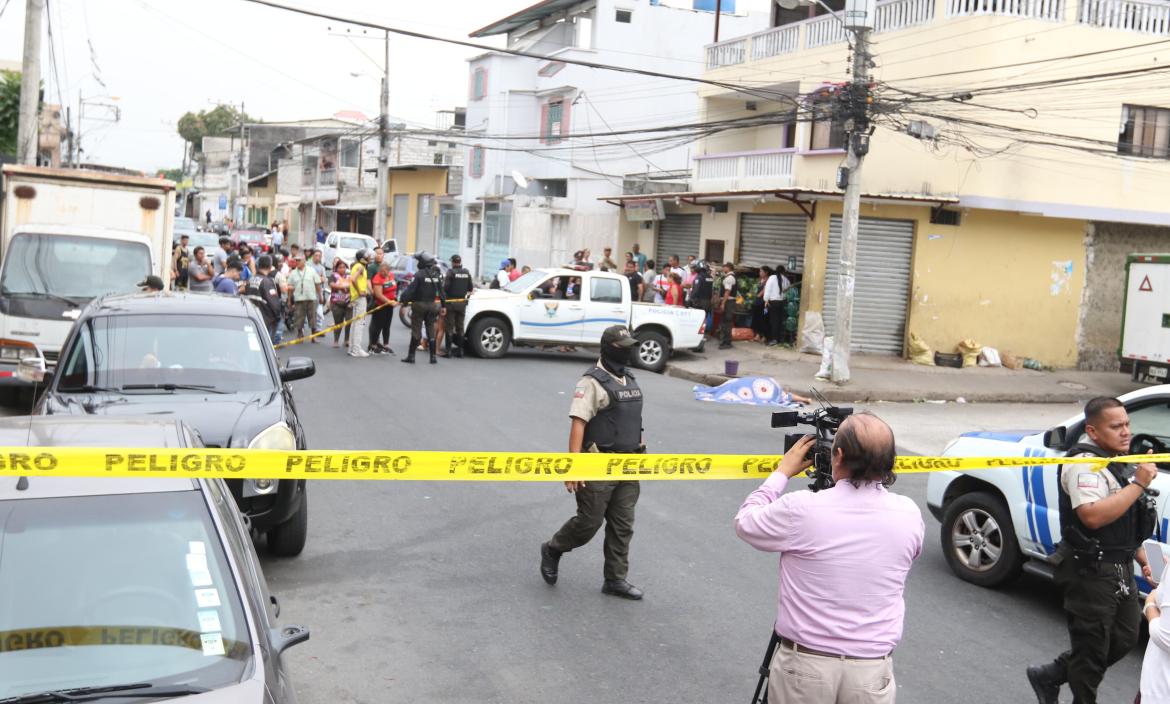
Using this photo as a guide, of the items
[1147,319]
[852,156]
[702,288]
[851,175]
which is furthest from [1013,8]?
[702,288]

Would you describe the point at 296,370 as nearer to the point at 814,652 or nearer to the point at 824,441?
the point at 824,441

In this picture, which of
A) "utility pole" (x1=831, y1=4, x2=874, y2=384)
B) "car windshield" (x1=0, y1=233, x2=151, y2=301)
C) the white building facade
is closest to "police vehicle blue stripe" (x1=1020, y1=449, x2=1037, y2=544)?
"car windshield" (x1=0, y1=233, x2=151, y2=301)

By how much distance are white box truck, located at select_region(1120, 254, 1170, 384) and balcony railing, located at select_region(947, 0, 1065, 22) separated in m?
5.05

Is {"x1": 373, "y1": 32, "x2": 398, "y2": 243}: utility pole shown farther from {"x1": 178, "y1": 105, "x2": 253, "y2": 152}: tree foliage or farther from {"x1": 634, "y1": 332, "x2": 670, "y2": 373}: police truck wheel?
{"x1": 178, "y1": 105, "x2": 253, "y2": 152}: tree foliage

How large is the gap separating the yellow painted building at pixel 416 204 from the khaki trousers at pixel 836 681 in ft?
157

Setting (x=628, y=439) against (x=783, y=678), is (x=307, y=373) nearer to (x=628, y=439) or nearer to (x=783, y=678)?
(x=628, y=439)

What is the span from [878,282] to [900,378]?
10.2 ft

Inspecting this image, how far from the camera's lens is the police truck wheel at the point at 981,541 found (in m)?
7.60

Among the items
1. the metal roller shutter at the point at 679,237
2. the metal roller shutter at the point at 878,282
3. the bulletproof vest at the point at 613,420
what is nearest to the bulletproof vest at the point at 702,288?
the metal roller shutter at the point at 878,282

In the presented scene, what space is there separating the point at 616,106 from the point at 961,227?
20917 mm

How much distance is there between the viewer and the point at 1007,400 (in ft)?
64.7

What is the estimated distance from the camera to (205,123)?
389 feet

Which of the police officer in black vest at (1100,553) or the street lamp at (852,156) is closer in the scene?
the police officer in black vest at (1100,553)

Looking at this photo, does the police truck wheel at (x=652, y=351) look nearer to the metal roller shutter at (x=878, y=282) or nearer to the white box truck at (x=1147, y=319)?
the metal roller shutter at (x=878, y=282)
